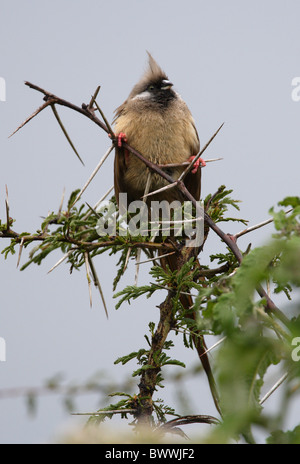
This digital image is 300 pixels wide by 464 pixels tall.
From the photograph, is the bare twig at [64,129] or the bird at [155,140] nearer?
the bare twig at [64,129]

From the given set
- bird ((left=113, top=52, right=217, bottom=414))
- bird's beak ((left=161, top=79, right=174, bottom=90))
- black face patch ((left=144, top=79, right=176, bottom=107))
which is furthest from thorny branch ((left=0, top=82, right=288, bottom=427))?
bird's beak ((left=161, top=79, right=174, bottom=90))

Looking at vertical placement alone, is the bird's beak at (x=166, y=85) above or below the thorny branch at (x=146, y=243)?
above

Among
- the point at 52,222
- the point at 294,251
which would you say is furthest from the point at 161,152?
the point at 294,251

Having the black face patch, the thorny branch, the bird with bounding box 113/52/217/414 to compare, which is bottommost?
the thorny branch

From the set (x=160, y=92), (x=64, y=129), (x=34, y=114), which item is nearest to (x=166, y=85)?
(x=160, y=92)

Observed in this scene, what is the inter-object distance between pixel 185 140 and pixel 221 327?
3.06 meters

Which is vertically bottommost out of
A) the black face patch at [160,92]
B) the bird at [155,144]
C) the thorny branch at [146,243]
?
the thorny branch at [146,243]

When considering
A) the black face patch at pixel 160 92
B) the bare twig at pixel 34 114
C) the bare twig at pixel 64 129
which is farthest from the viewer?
the black face patch at pixel 160 92

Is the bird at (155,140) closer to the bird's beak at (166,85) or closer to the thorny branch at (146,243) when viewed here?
the bird's beak at (166,85)

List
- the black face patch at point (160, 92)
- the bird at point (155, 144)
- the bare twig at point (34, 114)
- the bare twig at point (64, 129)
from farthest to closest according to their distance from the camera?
the black face patch at point (160, 92)
the bird at point (155, 144)
the bare twig at point (64, 129)
the bare twig at point (34, 114)

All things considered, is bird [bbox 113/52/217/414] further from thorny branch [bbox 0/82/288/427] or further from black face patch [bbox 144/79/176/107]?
thorny branch [bbox 0/82/288/427]

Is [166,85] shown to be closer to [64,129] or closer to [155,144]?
[155,144]

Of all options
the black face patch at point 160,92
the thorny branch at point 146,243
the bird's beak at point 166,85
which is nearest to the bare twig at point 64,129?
the thorny branch at point 146,243

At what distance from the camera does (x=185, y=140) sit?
409 cm
